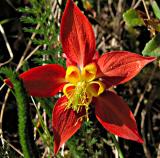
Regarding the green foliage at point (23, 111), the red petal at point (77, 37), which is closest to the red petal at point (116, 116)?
the red petal at point (77, 37)

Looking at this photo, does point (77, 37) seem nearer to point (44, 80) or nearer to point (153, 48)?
point (44, 80)

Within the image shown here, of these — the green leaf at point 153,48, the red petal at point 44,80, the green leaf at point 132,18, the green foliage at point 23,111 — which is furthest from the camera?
the green leaf at point 132,18

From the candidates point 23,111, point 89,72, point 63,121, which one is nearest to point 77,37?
point 89,72

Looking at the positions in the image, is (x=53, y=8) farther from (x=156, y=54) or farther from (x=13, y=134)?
(x=156, y=54)

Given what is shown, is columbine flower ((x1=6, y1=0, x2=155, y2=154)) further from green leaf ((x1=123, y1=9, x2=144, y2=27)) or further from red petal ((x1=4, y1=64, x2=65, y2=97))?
green leaf ((x1=123, y1=9, x2=144, y2=27))

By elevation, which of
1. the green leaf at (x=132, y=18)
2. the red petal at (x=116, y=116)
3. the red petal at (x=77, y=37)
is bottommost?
the red petal at (x=116, y=116)

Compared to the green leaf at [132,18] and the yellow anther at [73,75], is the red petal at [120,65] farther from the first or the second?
the green leaf at [132,18]
